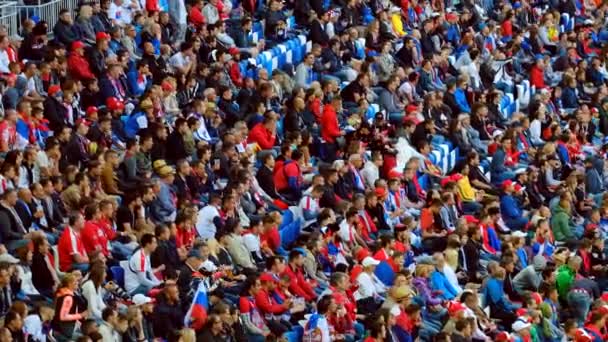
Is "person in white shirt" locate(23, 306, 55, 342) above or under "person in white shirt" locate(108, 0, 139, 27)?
above

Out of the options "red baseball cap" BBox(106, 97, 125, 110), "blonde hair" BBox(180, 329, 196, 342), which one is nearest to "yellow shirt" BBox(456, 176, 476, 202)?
"red baseball cap" BBox(106, 97, 125, 110)

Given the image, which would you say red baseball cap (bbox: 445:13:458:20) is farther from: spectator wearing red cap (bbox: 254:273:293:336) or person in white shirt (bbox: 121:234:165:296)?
person in white shirt (bbox: 121:234:165:296)

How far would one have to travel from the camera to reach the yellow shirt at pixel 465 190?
71.9 ft

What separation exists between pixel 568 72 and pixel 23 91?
1048cm

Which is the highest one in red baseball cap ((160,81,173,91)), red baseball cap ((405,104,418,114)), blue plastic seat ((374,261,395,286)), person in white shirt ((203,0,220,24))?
red baseball cap ((160,81,173,91))

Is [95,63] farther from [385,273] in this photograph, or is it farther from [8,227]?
[385,273]

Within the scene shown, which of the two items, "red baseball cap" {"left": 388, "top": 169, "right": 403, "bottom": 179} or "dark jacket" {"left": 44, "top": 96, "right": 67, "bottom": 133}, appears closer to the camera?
"dark jacket" {"left": 44, "top": 96, "right": 67, "bottom": 133}

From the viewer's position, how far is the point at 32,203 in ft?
58.0

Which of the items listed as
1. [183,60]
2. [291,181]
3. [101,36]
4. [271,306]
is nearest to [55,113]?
[101,36]

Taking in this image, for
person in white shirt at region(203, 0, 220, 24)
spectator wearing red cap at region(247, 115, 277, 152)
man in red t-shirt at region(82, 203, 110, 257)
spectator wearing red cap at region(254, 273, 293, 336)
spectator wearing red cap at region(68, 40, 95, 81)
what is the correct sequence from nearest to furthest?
1. spectator wearing red cap at region(254, 273, 293, 336)
2. man in red t-shirt at region(82, 203, 110, 257)
3. spectator wearing red cap at region(247, 115, 277, 152)
4. spectator wearing red cap at region(68, 40, 95, 81)
5. person in white shirt at region(203, 0, 220, 24)

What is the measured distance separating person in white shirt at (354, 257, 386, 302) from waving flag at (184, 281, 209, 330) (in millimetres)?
2014

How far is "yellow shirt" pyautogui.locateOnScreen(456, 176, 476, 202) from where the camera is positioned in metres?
21.9

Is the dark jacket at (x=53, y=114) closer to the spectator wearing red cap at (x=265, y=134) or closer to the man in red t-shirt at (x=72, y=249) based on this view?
the spectator wearing red cap at (x=265, y=134)

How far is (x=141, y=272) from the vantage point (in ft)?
55.7
